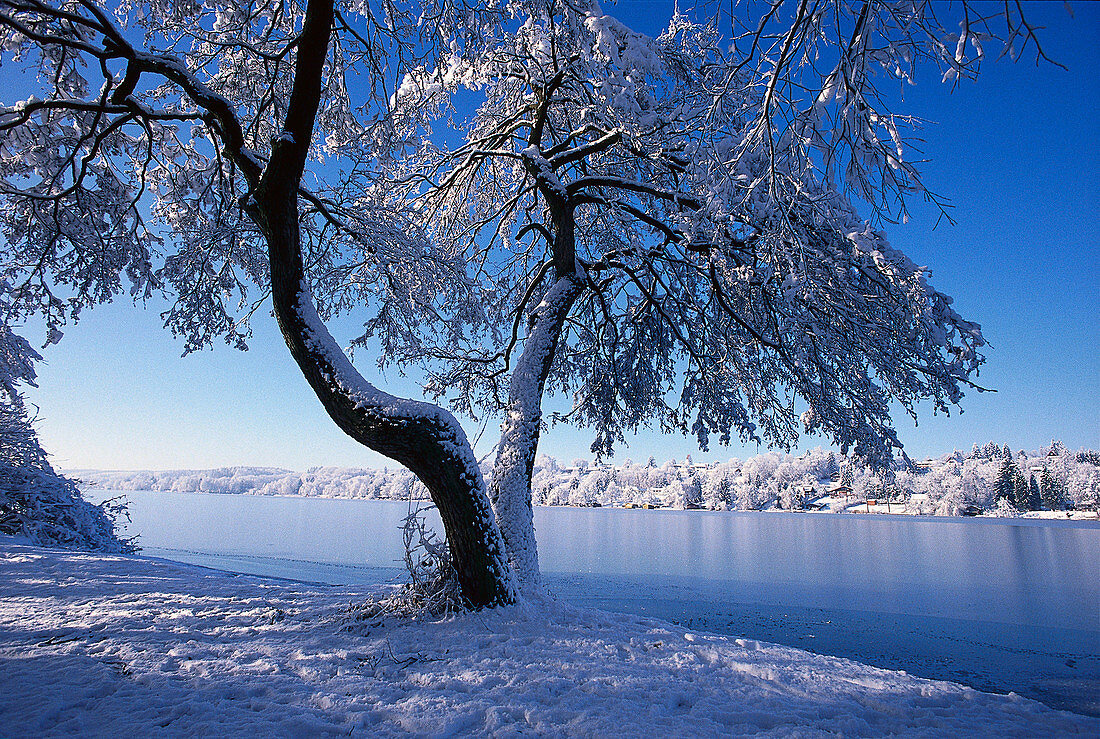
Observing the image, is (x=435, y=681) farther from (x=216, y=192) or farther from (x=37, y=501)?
(x=37, y=501)

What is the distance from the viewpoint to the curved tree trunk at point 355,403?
405 centimetres

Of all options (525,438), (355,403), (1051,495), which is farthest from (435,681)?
(1051,495)

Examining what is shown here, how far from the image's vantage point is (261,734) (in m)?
2.11

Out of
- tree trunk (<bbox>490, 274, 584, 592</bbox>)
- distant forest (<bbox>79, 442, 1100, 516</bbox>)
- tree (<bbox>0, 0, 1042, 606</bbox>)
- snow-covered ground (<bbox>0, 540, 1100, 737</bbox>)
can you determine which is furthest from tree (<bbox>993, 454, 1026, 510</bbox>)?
snow-covered ground (<bbox>0, 540, 1100, 737</bbox>)

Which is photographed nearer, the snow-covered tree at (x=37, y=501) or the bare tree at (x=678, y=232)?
the bare tree at (x=678, y=232)

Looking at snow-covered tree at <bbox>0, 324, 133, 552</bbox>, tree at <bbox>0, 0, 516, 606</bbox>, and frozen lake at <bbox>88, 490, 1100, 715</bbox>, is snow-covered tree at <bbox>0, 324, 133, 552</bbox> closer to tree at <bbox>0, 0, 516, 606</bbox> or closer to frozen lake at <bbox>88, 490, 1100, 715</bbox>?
frozen lake at <bbox>88, 490, 1100, 715</bbox>

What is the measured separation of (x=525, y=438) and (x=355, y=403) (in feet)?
5.96

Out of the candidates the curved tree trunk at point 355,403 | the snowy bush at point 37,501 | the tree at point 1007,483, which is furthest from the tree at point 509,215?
the tree at point 1007,483

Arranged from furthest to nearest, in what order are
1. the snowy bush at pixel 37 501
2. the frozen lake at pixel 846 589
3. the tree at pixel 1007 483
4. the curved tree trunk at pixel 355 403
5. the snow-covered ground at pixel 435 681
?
the tree at pixel 1007 483, the snowy bush at pixel 37 501, the frozen lake at pixel 846 589, the curved tree trunk at pixel 355 403, the snow-covered ground at pixel 435 681

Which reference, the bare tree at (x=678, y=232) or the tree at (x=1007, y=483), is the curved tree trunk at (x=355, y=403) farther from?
the tree at (x=1007, y=483)

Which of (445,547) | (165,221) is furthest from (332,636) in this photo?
(165,221)

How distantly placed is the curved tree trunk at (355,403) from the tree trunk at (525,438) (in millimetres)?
601

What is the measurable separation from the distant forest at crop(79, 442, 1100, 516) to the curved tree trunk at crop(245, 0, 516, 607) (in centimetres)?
93

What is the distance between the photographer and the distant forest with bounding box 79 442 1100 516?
5331 centimetres
